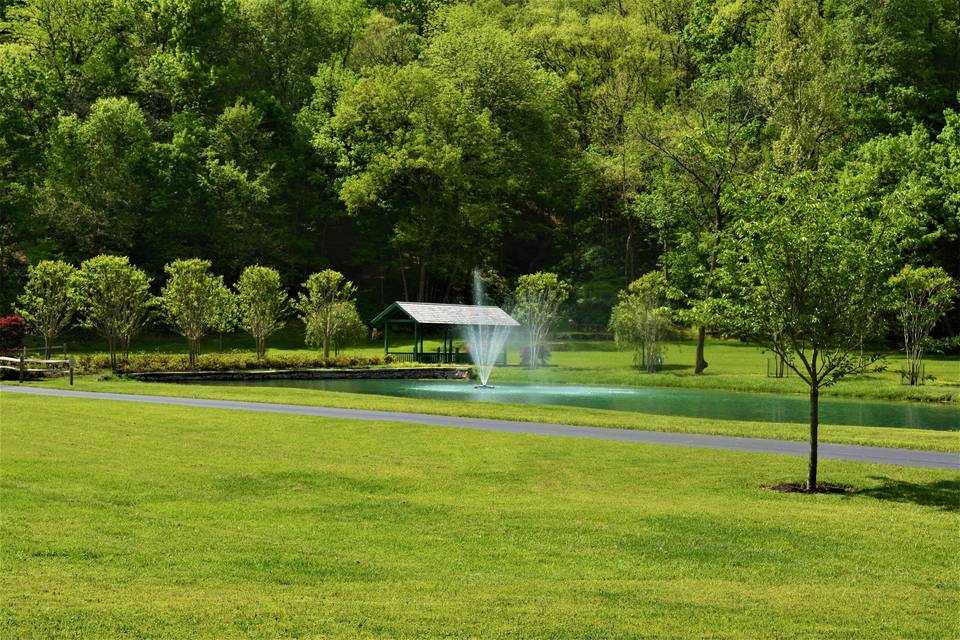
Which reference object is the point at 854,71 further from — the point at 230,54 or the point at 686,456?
the point at 686,456

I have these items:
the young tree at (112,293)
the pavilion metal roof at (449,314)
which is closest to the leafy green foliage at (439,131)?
the pavilion metal roof at (449,314)

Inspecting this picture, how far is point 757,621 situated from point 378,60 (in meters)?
85.3

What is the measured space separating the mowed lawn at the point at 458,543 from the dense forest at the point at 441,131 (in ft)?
153

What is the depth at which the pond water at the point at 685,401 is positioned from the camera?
3347 centimetres

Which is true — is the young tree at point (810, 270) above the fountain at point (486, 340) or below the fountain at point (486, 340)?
above

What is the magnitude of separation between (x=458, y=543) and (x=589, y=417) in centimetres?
1617

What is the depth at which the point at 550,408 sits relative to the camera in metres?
31.0

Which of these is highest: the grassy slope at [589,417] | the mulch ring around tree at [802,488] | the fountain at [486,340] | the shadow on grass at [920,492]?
the fountain at [486,340]

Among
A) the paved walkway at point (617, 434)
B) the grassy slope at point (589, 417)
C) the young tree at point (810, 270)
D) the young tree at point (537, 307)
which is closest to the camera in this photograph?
the young tree at point (810, 270)

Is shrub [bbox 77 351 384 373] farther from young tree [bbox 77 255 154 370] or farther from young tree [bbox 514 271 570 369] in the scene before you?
young tree [bbox 514 271 570 369]

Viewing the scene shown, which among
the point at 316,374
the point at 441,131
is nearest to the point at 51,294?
the point at 316,374

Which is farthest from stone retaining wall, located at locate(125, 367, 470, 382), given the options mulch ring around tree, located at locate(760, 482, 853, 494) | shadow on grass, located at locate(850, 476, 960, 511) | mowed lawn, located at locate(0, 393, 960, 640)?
shadow on grass, located at locate(850, 476, 960, 511)

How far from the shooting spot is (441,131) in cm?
7762

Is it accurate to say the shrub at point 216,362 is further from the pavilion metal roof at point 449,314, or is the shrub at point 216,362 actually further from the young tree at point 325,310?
the pavilion metal roof at point 449,314
